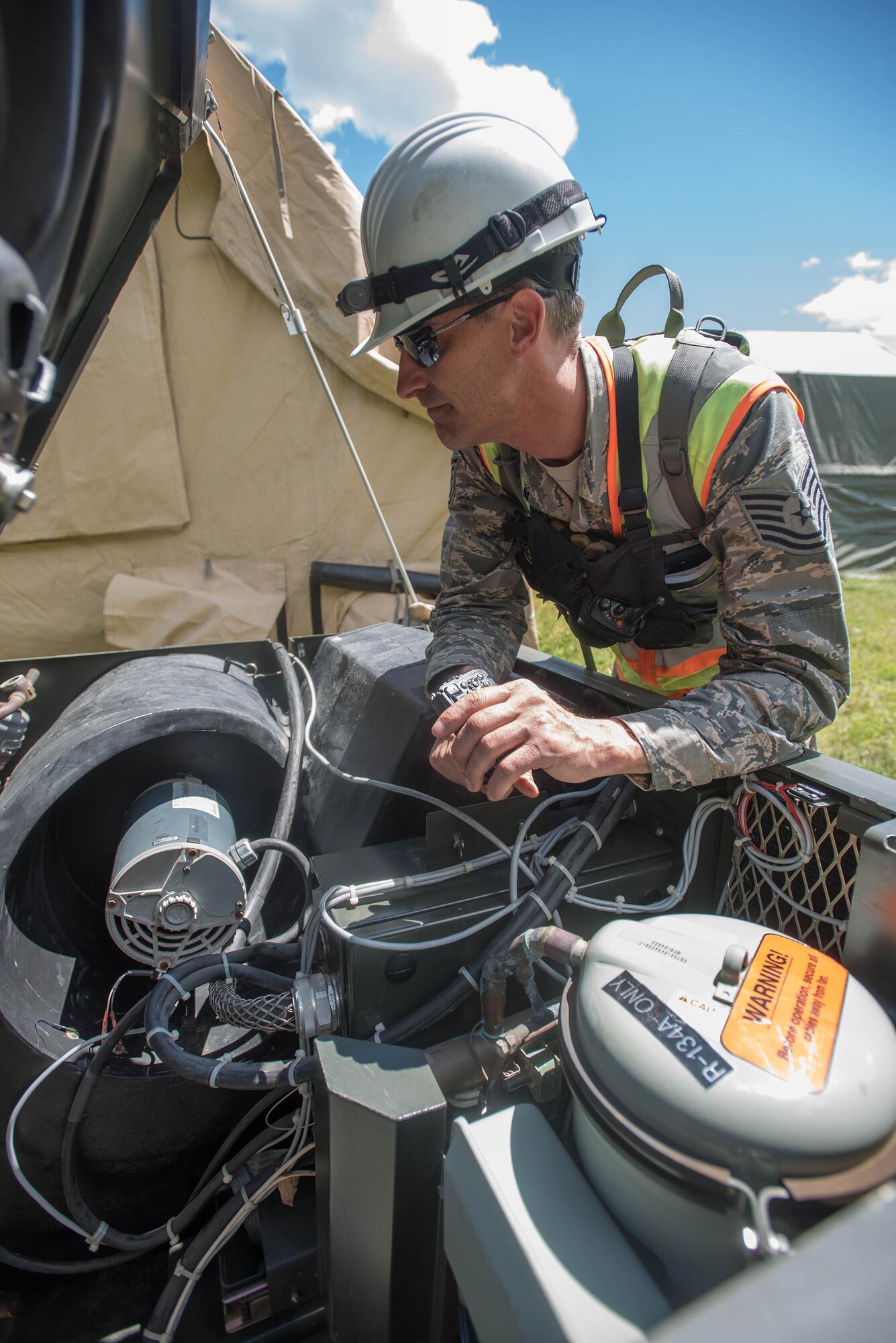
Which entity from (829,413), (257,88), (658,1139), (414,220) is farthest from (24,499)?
(829,413)

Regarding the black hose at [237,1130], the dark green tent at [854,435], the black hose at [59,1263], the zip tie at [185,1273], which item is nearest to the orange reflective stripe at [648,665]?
the black hose at [237,1130]

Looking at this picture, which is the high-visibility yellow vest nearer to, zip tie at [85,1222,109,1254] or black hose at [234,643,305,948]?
black hose at [234,643,305,948]

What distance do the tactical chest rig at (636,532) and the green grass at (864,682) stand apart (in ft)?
4.05

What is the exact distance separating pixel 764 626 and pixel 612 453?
0.48 metres

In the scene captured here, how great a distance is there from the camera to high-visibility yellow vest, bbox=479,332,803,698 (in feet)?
4.60

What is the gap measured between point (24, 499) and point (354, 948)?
2.42ft

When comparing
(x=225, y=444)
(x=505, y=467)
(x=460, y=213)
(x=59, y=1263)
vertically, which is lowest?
(x=59, y=1263)

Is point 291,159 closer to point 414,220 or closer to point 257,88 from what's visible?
point 257,88

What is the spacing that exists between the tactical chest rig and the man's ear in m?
0.20

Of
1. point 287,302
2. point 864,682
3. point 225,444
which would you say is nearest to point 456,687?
point 287,302

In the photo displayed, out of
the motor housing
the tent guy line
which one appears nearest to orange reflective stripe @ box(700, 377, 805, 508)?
the motor housing

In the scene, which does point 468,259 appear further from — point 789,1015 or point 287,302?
point 287,302

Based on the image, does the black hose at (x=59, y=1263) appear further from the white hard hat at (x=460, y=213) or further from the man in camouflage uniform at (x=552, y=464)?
the white hard hat at (x=460, y=213)

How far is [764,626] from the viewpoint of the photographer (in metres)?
1.32
